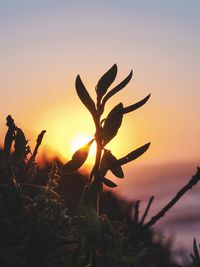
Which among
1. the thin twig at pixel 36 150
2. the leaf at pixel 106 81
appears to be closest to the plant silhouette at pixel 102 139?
the leaf at pixel 106 81

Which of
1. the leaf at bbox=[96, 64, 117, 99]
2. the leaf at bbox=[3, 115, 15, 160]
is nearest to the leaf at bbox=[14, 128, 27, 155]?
the leaf at bbox=[3, 115, 15, 160]

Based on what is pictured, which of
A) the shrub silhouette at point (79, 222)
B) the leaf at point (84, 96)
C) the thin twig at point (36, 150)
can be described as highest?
the leaf at point (84, 96)

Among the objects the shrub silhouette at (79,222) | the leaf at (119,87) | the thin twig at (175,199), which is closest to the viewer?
the thin twig at (175,199)

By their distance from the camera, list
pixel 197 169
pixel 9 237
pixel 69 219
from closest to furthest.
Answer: pixel 197 169 < pixel 9 237 < pixel 69 219

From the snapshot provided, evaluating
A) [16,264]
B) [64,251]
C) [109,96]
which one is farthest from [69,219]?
[109,96]

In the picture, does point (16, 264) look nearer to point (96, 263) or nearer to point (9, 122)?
point (96, 263)

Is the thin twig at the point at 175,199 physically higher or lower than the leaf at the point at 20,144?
lower

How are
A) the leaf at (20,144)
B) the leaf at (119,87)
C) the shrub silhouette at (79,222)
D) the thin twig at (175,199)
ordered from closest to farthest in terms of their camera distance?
the thin twig at (175,199)
the shrub silhouette at (79,222)
the leaf at (119,87)
the leaf at (20,144)

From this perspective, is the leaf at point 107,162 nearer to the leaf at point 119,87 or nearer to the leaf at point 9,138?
the leaf at point 119,87
